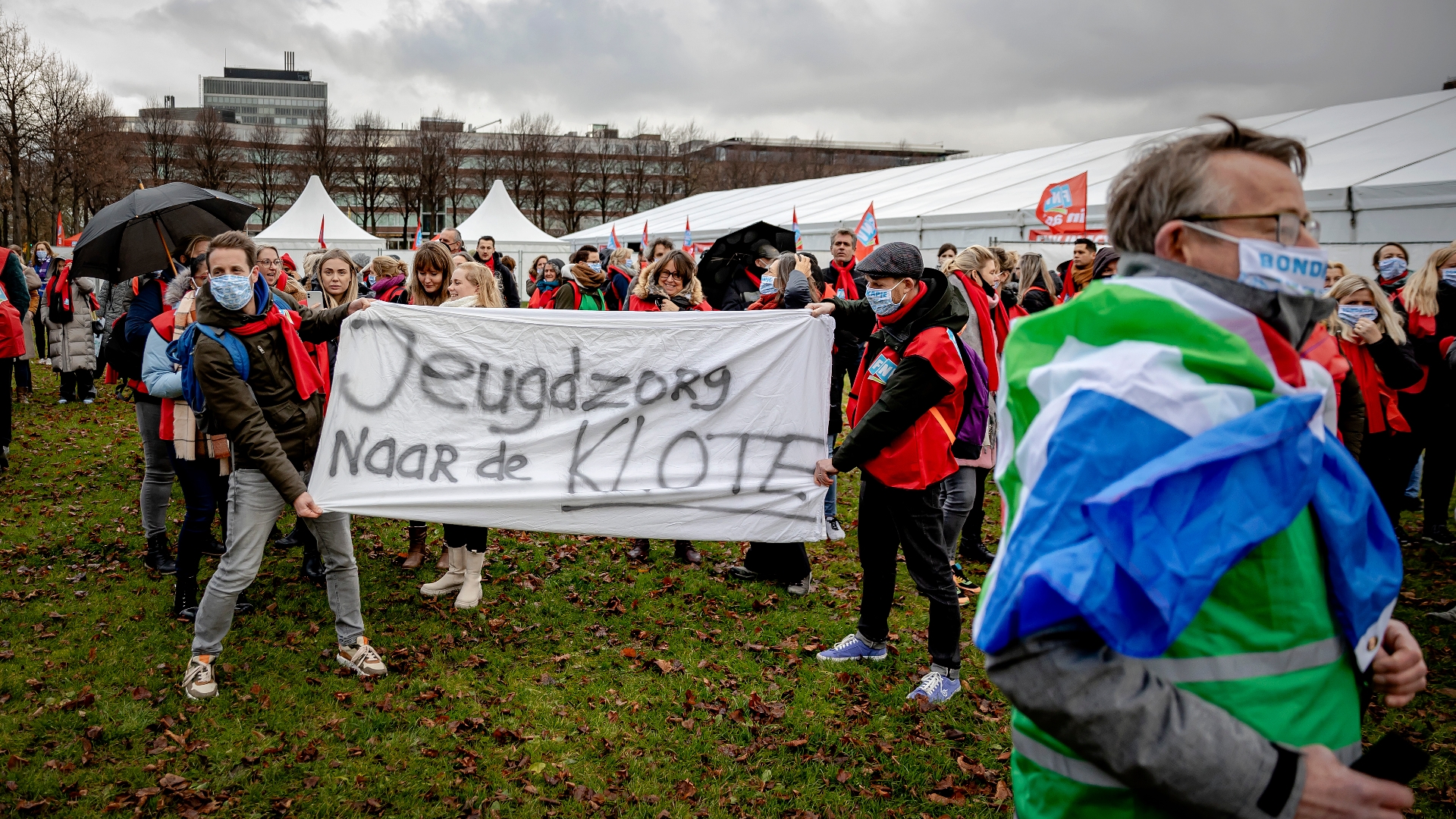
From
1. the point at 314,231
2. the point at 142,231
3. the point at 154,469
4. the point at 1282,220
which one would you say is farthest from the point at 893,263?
the point at 314,231

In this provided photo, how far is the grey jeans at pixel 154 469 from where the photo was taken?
5.99 meters

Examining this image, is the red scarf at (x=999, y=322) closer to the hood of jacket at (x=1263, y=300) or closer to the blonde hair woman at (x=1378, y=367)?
the blonde hair woman at (x=1378, y=367)

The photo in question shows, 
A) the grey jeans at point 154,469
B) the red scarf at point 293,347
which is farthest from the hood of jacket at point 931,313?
the grey jeans at point 154,469

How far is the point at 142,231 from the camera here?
6.68m

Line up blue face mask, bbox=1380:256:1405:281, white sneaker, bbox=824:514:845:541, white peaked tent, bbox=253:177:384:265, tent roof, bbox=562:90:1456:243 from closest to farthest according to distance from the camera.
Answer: white sneaker, bbox=824:514:845:541 < blue face mask, bbox=1380:256:1405:281 < tent roof, bbox=562:90:1456:243 < white peaked tent, bbox=253:177:384:265

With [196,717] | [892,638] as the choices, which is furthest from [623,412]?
[196,717]

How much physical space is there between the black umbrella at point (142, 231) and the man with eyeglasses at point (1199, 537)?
6.97 m

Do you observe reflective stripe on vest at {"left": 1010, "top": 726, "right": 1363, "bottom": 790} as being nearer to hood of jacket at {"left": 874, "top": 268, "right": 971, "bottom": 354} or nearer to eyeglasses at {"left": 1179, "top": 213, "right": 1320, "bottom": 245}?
eyeglasses at {"left": 1179, "top": 213, "right": 1320, "bottom": 245}

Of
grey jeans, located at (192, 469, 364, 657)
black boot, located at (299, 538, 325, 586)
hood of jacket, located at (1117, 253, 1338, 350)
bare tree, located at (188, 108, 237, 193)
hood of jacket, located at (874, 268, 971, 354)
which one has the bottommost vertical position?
black boot, located at (299, 538, 325, 586)

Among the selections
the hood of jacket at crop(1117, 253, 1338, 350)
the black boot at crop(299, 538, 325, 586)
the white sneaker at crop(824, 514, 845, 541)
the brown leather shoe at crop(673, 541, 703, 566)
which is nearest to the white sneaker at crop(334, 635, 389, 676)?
the black boot at crop(299, 538, 325, 586)

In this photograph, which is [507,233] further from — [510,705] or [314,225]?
[510,705]

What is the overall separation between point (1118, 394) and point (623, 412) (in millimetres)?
4140

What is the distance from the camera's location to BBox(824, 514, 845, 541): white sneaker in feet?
24.6

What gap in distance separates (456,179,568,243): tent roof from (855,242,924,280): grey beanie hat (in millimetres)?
26968
